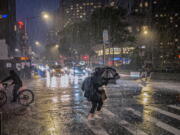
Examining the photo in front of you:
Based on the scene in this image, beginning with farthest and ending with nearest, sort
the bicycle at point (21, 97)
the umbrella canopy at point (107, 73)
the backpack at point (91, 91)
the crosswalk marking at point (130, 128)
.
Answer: the bicycle at point (21, 97) < the umbrella canopy at point (107, 73) < the backpack at point (91, 91) < the crosswalk marking at point (130, 128)

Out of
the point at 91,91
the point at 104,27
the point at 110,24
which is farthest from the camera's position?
the point at 104,27

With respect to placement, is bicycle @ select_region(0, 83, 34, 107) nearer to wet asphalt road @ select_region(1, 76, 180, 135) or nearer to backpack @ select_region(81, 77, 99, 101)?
wet asphalt road @ select_region(1, 76, 180, 135)

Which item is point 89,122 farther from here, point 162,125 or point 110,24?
point 110,24

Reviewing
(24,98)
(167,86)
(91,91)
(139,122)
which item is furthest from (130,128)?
(167,86)

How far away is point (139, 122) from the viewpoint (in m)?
7.27

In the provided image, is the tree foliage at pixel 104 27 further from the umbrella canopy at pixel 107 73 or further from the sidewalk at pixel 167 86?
the umbrella canopy at pixel 107 73

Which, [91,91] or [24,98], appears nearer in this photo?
[91,91]

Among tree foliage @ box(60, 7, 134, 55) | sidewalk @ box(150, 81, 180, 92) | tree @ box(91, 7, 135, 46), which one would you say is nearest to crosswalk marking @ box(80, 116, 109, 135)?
sidewalk @ box(150, 81, 180, 92)

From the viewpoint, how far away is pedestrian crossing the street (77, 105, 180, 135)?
20.7 feet

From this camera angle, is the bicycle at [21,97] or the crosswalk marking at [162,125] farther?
the bicycle at [21,97]

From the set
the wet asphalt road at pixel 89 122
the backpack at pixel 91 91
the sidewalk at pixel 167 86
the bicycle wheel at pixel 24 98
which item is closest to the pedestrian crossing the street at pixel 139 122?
the wet asphalt road at pixel 89 122

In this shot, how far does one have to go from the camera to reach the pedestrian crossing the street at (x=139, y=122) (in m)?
6.31

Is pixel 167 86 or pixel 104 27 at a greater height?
pixel 104 27

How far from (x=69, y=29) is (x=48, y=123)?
4908 centimetres
